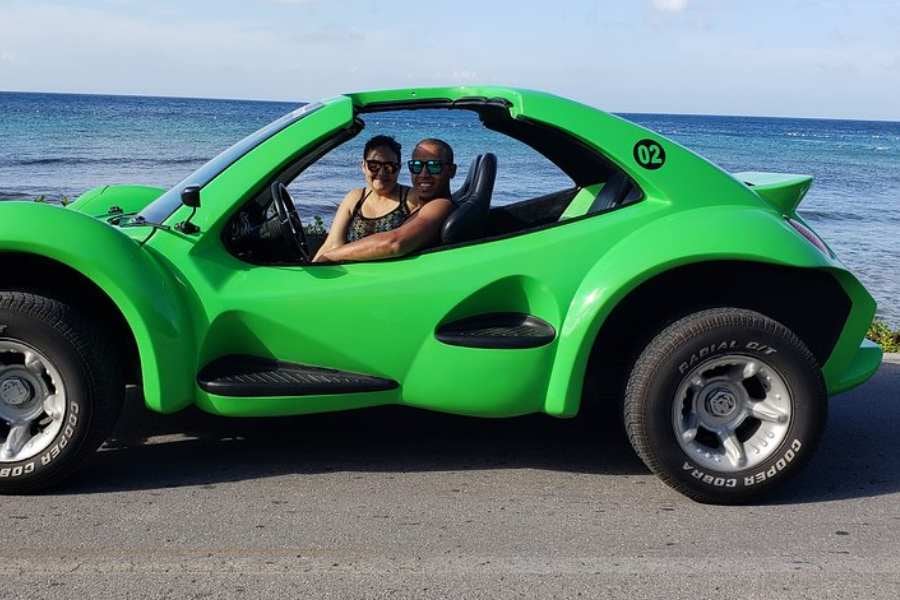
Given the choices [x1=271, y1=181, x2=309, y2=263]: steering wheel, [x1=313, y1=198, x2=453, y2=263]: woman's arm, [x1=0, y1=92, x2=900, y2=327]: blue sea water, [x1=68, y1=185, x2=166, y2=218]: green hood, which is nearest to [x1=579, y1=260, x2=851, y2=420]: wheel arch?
[x1=313, y1=198, x2=453, y2=263]: woman's arm

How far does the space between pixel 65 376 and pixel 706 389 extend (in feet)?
7.97

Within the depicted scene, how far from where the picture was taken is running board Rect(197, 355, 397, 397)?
12.2 feet

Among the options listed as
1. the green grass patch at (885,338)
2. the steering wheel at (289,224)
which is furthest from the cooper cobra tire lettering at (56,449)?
the green grass patch at (885,338)

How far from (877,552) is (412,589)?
1.65 metres

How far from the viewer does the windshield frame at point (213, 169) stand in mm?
4012

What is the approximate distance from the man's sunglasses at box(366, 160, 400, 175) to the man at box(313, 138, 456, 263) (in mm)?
87

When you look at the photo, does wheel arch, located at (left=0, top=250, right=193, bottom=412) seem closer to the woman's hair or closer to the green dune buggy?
the green dune buggy

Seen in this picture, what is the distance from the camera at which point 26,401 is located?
3.73 metres

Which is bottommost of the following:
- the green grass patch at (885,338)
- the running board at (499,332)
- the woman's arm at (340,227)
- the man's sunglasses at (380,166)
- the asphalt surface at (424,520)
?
the green grass patch at (885,338)

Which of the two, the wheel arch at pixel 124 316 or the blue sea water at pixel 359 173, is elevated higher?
the wheel arch at pixel 124 316

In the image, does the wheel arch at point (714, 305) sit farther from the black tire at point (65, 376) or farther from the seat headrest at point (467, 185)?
the black tire at point (65, 376)

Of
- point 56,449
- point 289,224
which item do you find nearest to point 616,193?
point 289,224

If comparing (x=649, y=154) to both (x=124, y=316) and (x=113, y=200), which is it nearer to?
(x=124, y=316)

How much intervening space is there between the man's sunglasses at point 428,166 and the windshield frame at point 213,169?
466 mm
